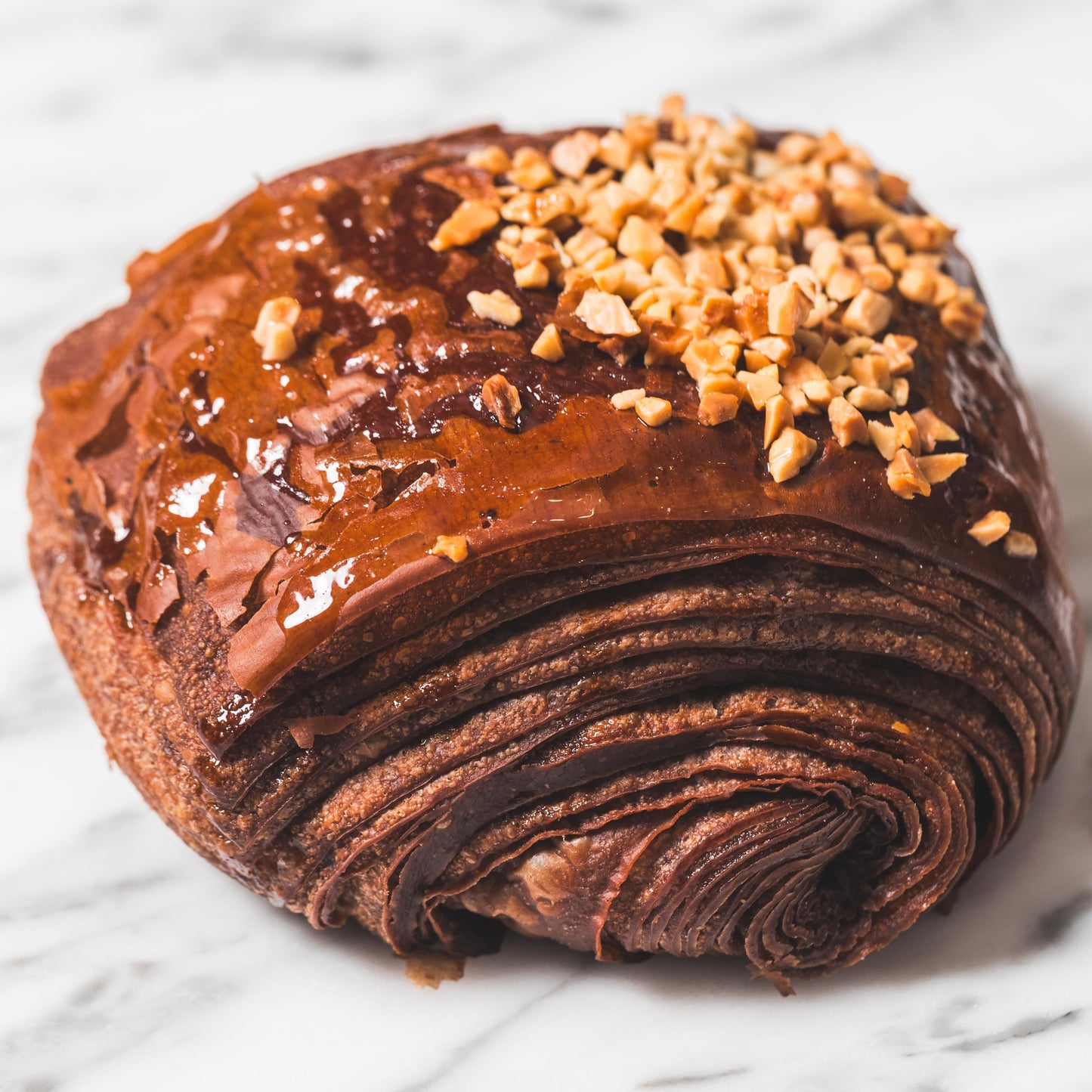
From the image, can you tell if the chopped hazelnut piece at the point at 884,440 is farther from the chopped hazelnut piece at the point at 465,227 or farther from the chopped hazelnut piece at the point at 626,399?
the chopped hazelnut piece at the point at 465,227

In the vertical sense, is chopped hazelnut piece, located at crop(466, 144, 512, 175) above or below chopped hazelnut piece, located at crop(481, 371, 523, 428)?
above

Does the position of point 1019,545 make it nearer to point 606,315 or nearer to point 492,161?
point 606,315

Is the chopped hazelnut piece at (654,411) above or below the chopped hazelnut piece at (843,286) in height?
below

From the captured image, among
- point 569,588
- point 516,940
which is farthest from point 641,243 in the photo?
point 516,940

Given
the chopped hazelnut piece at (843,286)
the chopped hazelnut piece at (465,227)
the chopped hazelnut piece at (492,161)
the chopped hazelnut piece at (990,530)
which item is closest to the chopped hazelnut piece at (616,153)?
the chopped hazelnut piece at (492,161)

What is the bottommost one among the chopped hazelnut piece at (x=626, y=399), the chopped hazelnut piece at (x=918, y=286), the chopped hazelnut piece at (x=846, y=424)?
the chopped hazelnut piece at (x=846, y=424)

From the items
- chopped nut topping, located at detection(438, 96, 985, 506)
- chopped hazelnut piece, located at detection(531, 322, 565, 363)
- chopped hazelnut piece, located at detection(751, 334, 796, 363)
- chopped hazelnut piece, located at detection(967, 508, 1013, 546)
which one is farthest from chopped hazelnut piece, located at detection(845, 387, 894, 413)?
chopped hazelnut piece, located at detection(531, 322, 565, 363)

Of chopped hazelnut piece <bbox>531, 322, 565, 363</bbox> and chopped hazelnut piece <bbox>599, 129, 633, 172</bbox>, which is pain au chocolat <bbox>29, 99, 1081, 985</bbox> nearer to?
chopped hazelnut piece <bbox>531, 322, 565, 363</bbox>
